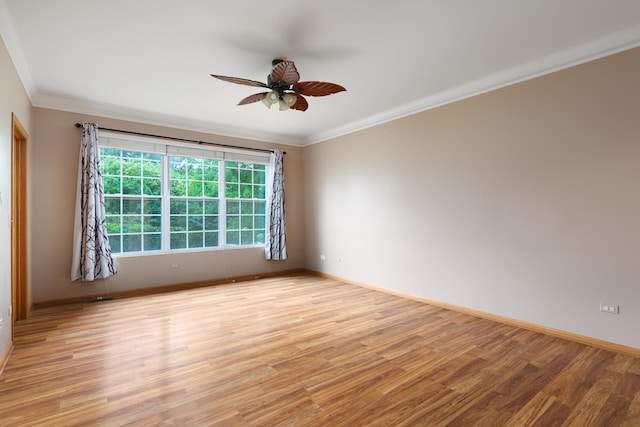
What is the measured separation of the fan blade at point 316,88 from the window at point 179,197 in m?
2.93

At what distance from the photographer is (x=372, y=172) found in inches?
204

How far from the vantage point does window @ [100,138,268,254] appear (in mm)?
4855

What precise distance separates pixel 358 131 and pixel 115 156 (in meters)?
3.79

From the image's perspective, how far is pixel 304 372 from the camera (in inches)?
97.3

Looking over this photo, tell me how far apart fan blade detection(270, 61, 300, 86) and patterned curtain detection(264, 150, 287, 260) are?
3.18 m

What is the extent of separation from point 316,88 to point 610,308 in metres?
3.35

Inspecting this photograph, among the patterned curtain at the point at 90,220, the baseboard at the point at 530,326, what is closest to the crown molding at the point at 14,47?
the patterned curtain at the point at 90,220

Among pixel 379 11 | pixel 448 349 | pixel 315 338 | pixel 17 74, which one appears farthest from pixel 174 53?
pixel 448 349

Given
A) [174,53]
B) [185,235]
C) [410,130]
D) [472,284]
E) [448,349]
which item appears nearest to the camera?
[448,349]

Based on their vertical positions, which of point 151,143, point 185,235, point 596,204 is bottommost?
point 185,235

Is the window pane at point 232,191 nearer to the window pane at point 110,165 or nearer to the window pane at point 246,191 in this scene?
the window pane at point 246,191

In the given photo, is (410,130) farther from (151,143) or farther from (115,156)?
→ (115,156)

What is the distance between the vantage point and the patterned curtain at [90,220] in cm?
439

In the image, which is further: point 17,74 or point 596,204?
point 17,74
